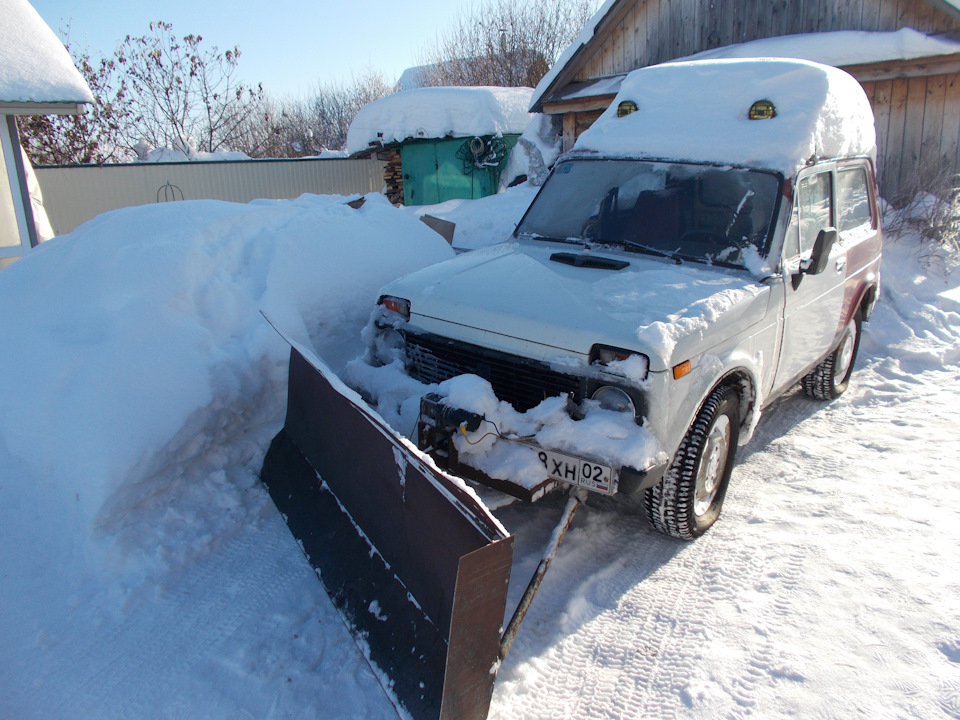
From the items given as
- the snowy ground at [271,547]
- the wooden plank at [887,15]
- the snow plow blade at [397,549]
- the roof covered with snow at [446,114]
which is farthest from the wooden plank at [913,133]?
the roof covered with snow at [446,114]

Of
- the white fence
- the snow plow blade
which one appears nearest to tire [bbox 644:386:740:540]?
the snow plow blade

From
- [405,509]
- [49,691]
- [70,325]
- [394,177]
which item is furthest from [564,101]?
[49,691]

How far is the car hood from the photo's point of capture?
2.94m

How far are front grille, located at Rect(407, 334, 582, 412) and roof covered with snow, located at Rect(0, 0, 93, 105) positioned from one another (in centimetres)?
839

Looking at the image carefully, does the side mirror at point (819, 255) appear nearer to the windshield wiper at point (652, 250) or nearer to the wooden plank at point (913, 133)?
the windshield wiper at point (652, 250)

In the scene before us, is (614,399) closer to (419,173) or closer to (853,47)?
(853,47)

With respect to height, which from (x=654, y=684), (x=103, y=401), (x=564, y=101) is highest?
(x=564, y=101)

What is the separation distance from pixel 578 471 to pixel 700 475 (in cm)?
85

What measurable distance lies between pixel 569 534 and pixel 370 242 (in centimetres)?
289

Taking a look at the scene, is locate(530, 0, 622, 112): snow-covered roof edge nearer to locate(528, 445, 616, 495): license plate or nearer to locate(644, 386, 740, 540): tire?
locate(644, 386, 740, 540): tire

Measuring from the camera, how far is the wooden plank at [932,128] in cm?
869

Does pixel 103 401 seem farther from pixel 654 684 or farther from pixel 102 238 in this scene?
pixel 654 684

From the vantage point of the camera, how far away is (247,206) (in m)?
5.18

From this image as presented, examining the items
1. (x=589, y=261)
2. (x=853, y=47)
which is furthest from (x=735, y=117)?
(x=853, y=47)
